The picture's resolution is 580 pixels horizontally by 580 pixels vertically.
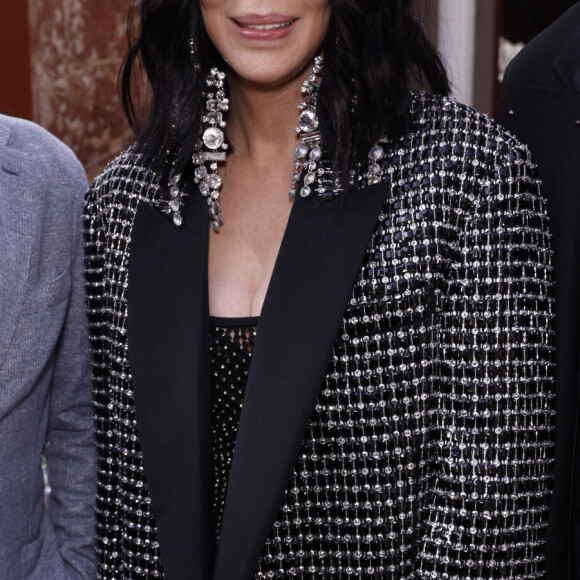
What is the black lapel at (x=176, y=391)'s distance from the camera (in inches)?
53.5

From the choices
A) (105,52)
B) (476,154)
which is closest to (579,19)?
(476,154)

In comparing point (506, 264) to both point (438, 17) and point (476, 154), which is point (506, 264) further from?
point (438, 17)

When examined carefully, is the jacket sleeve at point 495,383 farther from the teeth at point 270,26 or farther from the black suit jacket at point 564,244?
the teeth at point 270,26

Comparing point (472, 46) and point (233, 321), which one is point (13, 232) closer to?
point (233, 321)

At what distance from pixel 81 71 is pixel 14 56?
18cm

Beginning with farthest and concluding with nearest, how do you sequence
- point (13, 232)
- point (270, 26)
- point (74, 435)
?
point (74, 435)
point (13, 232)
point (270, 26)

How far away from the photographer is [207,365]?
1.38m

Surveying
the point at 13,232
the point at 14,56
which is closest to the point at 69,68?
the point at 14,56

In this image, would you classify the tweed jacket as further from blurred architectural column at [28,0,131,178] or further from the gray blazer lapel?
blurred architectural column at [28,0,131,178]

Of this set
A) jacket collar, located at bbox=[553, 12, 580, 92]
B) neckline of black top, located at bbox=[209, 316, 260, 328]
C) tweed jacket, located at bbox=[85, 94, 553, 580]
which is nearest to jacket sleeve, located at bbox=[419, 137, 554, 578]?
tweed jacket, located at bbox=[85, 94, 553, 580]

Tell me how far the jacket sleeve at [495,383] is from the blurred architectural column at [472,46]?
0.79 metres

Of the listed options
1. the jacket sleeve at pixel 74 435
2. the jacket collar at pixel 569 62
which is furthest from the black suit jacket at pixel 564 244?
the jacket sleeve at pixel 74 435

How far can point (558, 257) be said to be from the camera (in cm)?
129

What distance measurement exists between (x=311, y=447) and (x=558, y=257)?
0.46 metres
